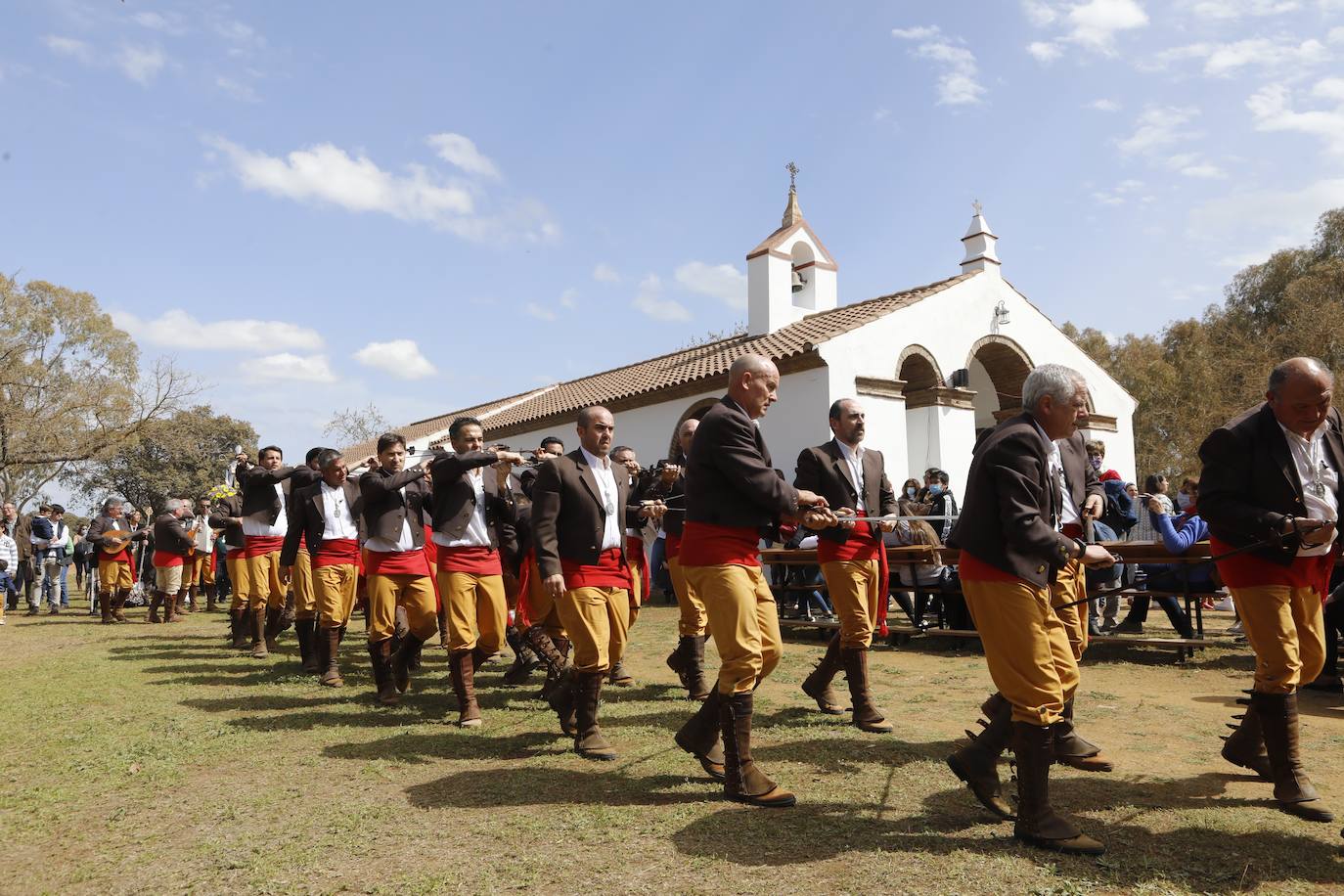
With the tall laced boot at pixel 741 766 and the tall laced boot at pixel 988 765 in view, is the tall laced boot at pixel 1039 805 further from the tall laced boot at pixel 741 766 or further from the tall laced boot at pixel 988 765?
the tall laced boot at pixel 741 766

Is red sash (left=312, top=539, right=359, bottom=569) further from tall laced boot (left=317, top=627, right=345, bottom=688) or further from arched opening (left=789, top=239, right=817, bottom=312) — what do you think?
arched opening (left=789, top=239, right=817, bottom=312)

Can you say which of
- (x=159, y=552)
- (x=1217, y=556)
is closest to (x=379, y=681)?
(x=1217, y=556)

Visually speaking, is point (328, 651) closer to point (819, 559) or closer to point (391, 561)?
point (391, 561)

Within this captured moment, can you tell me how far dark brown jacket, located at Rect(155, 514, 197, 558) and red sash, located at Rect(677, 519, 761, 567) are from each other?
12.0 meters

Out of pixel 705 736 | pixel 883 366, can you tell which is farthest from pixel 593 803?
pixel 883 366

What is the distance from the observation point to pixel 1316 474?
14.7 feet

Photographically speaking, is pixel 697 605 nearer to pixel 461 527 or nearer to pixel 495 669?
pixel 461 527

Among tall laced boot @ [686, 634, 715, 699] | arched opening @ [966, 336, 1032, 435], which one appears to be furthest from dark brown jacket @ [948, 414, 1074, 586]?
arched opening @ [966, 336, 1032, 435]

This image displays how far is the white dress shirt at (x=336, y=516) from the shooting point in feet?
27.7

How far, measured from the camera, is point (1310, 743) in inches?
224

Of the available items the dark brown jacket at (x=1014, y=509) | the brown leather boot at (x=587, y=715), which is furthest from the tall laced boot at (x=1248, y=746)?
the brown leather boot at (x=587, y=715)

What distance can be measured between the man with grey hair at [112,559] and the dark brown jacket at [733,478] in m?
13.3

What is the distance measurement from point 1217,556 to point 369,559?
5680mm

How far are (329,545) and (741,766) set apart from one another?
16.9 ft
